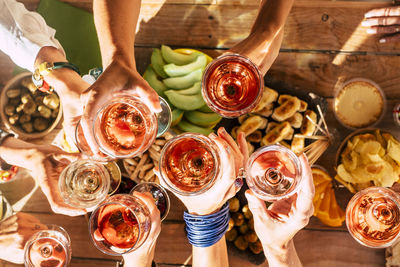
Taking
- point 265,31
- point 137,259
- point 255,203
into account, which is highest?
point 265,31

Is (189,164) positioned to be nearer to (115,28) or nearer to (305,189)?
(305,189)

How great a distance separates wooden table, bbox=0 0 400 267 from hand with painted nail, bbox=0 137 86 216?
0.80 feet

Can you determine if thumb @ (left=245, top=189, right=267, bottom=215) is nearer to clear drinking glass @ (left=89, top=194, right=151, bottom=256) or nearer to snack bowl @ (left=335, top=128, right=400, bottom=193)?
clear drinking glass @ (left=89, top=194, right=151, bottom=256)

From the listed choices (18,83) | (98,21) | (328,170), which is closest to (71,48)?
(18,83)

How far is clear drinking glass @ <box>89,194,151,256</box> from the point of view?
1397mm

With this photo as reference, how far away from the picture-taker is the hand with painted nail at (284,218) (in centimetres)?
127

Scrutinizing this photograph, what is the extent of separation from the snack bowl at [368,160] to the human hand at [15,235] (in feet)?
5.33

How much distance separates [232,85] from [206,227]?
0.63 m

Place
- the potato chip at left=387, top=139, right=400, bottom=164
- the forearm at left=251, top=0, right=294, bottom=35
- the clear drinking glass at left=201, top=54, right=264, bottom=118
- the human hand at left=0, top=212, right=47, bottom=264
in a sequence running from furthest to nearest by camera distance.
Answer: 1. the human hand at left=0, top=212, right=47, bottom=264
2. the potato chip at left=387, top=139, right=400, bottom=164
3. the forearm at left=251, top=0, right=294, bottom=35
4. the clear drinking glass at left=201, top=54, right=264, bottom=118

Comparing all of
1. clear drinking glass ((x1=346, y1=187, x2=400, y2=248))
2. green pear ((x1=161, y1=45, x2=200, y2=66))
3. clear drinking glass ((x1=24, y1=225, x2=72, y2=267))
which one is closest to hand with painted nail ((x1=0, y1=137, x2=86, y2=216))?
clear drinking glass ((x1=24, y1=225, x2=72, y2=267))

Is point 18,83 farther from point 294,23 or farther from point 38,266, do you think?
point 294,23

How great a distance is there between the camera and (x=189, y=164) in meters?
1.42

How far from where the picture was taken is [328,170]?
73.9 inches

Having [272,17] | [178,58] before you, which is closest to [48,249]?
[178,58]
